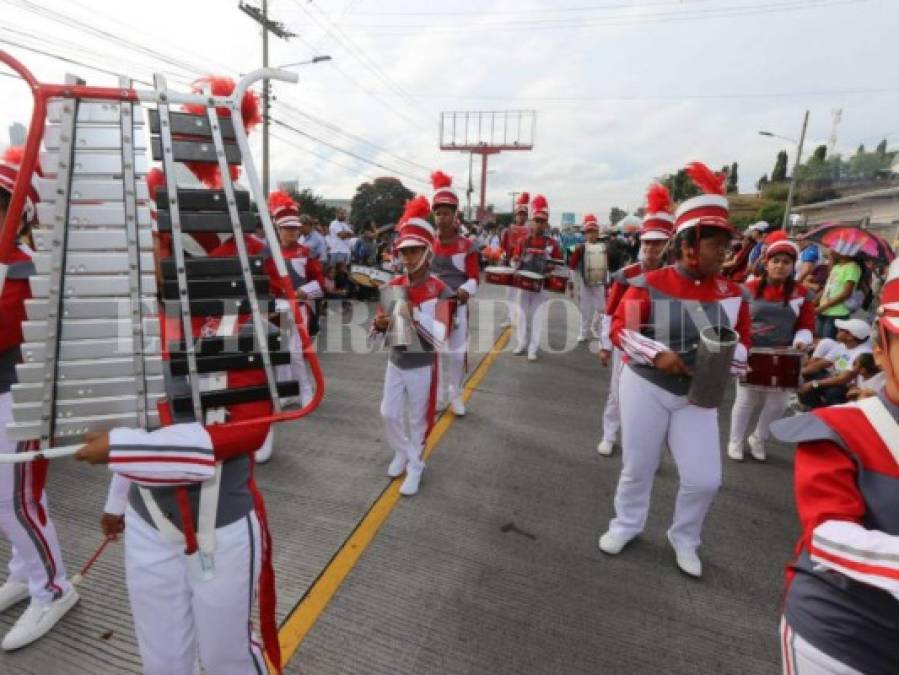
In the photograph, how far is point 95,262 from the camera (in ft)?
3.98

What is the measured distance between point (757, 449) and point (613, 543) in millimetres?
2521

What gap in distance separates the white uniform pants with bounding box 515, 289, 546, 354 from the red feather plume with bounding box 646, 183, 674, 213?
329 centimetres

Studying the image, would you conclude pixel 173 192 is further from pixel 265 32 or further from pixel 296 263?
pixel 265 32

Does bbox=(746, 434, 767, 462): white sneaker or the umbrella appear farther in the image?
the umbrella

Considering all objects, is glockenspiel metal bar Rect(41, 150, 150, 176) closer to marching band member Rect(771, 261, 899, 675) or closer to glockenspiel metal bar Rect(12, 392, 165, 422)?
glockenspiel metal bar Rect(12, 392, 165, 422)

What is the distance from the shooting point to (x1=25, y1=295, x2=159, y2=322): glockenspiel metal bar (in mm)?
1180

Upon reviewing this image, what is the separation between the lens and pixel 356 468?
404 centimetres

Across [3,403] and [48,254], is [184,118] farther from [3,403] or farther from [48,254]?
[3,403]

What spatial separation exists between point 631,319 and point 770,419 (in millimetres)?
2593

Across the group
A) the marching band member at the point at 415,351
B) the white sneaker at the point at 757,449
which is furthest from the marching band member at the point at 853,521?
the white sneaker at the point at 757,449

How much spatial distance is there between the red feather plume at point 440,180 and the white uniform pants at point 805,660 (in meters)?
4.74

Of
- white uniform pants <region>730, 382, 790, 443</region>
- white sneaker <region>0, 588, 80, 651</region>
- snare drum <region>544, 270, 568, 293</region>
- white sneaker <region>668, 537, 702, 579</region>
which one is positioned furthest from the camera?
snare drum <region>544, 270, 568, 293</region>

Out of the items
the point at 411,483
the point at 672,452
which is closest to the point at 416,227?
the point at 411,483

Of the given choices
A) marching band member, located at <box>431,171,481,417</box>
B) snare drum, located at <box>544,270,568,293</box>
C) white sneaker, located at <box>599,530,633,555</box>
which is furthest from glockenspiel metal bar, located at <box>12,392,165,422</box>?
snare drum, located at <box>544,270,568,293</box>
